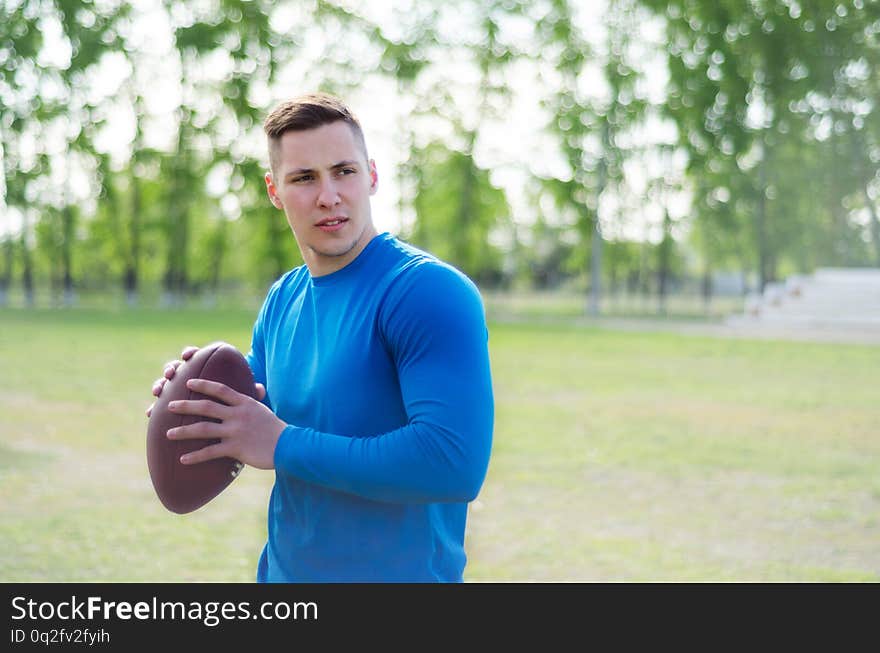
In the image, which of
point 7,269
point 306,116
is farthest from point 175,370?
point 7,269

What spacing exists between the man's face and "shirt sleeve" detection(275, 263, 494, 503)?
9.7 inches

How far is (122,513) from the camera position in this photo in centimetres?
702

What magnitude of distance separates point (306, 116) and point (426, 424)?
0.72m

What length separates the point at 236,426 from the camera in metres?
2.07

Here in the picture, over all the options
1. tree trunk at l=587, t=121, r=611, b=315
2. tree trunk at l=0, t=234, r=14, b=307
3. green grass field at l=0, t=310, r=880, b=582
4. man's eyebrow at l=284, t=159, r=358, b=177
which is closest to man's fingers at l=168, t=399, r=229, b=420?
man's eyebrow at l=284, t=159, r=358, b=177

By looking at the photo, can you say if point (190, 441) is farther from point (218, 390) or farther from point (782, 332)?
point (782, 332)

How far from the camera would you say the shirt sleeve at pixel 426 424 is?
1.98 m

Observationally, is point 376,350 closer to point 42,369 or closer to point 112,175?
point 42,369

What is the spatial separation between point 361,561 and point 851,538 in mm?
5283

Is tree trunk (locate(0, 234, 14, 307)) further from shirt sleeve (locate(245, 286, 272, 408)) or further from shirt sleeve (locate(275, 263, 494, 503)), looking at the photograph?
shirt sleeve (locate(275, 263, 494, 503))

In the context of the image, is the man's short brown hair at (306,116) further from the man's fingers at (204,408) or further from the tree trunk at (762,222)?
the tree trunk at (762,222)

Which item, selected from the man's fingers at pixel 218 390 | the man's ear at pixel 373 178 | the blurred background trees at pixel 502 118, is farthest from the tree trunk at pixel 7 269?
the man's fingers at pixel 218 390
